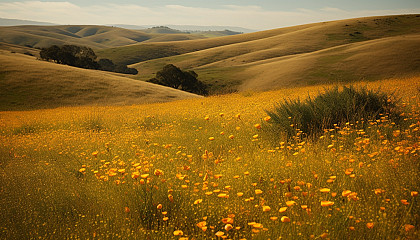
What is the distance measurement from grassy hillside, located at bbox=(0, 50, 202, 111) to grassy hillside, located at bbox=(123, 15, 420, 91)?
16.7 metres

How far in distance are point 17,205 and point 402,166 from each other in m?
5.60

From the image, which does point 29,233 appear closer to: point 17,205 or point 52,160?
point 17,205

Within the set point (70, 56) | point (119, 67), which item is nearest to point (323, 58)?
point (70, 56)

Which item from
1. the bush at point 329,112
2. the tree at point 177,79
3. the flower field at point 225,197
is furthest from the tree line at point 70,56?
the bush at point 329,112

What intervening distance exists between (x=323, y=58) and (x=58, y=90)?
38965 millimetres

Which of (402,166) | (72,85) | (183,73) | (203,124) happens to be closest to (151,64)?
(183,73)

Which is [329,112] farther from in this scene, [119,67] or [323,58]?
[119,67]

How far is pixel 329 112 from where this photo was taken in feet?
22.5

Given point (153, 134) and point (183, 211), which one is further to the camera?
point (153, 134)

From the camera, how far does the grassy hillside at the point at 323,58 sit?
34.1m

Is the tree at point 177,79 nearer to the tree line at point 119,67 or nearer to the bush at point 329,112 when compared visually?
the tree line at point 119,67

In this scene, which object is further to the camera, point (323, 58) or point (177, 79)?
point (177, 79)

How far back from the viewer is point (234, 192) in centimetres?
379

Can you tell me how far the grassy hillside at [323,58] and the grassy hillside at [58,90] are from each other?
16.7 meters
